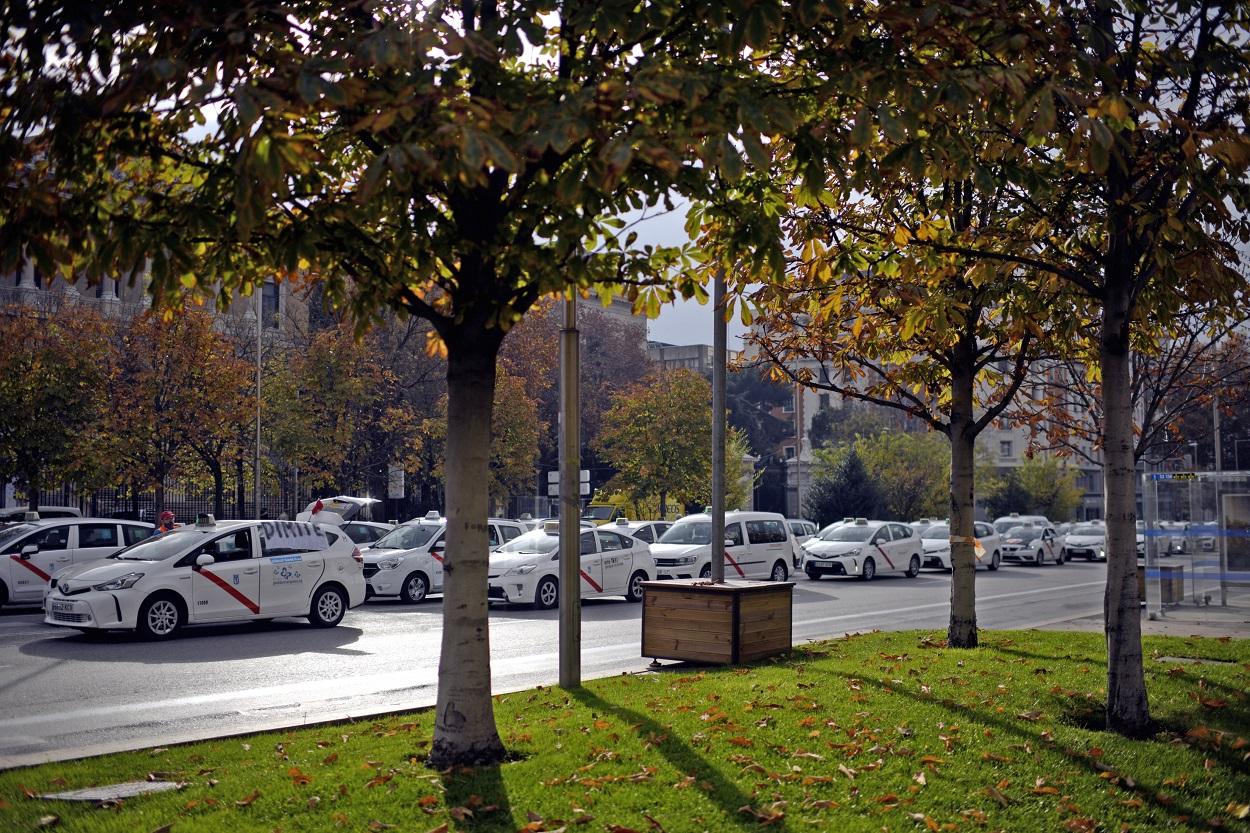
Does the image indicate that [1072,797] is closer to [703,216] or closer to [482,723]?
[482,723]

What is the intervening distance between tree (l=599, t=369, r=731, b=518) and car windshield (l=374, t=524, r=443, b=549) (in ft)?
63.7

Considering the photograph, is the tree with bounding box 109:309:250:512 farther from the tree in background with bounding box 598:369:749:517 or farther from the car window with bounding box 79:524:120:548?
the tree in background with bounding box 598:369:749:517

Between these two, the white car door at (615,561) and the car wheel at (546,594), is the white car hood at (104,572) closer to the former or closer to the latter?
the car wheel at (546,594)

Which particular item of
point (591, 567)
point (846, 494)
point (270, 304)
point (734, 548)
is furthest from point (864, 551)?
point (270, 304)

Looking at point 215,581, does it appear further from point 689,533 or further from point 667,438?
point 667,438

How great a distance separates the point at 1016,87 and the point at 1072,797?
393cm

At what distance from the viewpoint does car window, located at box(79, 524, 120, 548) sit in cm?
2214

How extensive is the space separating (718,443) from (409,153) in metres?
9.78

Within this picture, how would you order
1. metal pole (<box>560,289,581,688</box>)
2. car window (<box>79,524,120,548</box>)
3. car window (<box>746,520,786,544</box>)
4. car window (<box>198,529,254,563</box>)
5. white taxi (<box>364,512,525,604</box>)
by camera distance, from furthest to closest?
car window (<box>746,520,786,544</box>), white taxi (<box>364,512,525,604</box>), car window (<box>79,524,120,548</box>), car window (<box>198,529,254,563</box>), metal pole (<box>560,289,581,688</box>)

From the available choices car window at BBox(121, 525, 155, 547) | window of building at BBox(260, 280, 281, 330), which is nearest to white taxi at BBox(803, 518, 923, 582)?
car window at BBox(121, 525, 155, 547)

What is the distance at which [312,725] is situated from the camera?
938cm

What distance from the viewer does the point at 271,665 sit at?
14.2 metres

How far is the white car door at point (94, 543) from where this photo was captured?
21984 mm

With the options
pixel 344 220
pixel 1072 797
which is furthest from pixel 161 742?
pixel 1072 797
